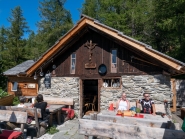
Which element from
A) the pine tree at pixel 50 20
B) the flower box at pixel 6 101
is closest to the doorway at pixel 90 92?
the flower box at pixel 6 101

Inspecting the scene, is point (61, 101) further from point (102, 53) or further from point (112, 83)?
point (102, 53)

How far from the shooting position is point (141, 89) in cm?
842

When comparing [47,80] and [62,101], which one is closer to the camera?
[62,101]

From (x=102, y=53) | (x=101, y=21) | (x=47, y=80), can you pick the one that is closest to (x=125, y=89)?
(x=102, y=53)

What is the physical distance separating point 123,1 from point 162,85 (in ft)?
59.3

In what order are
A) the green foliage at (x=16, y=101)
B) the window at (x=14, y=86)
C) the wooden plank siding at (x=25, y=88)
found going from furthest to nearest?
the window at (x=14, y=86) < the wooden plank siding at (x=25, y=88) < the green foliage at (x=16, y=101)

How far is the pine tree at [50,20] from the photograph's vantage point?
2495cm

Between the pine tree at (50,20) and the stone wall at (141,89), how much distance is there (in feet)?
58.1

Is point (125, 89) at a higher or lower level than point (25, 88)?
higher

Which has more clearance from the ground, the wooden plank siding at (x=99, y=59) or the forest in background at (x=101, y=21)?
the forest in background at (x=101, y=21)

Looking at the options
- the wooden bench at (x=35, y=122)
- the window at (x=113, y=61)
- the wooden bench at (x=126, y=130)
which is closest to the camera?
the wooden bench at (x=126, y=130)

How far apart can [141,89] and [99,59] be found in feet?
8.61

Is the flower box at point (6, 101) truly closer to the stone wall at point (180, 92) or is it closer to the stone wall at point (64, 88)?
the stone wall at point (64, 88)

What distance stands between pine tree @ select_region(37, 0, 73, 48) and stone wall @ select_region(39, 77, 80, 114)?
15642 millimetres
